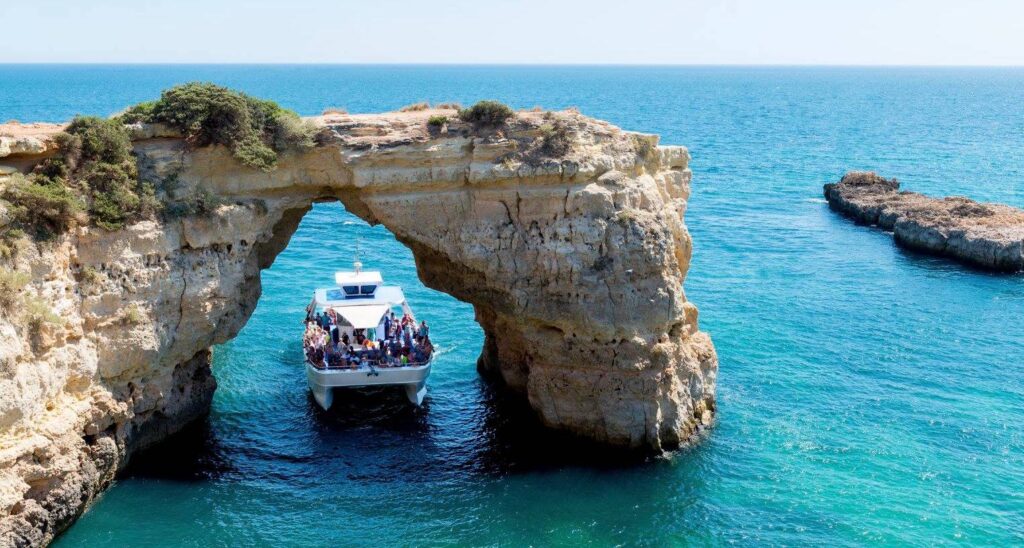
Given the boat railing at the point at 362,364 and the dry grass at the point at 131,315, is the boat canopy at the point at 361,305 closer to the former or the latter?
the boat railing at the point at 362,364

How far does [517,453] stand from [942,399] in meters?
17.1

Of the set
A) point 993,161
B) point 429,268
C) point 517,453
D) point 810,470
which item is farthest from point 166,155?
point 993,161

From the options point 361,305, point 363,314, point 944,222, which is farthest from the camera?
point 944,222

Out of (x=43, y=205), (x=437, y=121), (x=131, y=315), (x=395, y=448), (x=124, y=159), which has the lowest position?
(x=395, y=448)

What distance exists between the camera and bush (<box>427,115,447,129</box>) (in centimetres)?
2933

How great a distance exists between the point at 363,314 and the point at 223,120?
10866mm

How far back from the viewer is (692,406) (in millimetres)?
31766

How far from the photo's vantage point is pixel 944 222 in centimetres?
6197

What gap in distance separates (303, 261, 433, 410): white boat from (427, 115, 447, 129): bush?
29.4 ft

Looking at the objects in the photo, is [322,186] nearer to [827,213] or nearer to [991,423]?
[991,423]

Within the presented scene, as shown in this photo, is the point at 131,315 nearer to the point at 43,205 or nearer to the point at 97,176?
the point at 43,205

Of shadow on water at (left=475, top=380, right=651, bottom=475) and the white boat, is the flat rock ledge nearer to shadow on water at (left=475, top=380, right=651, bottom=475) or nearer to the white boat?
shadow on water at (left=475, top=380, right=651, bottom=475)

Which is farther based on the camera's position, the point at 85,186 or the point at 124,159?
the point at 124,159

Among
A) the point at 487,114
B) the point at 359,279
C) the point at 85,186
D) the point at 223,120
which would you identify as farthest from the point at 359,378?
the point at 85,186
